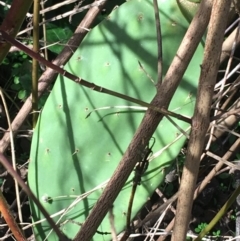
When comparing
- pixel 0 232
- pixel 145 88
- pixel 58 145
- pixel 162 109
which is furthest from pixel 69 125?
pixel 0 232

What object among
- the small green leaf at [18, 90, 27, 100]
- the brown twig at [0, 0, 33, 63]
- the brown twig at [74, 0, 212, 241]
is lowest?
the small green leaf at [18, 90, 27, 100]

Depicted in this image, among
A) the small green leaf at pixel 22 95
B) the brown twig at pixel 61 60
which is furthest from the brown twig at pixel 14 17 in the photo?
the small green leaf at pixel 22 95

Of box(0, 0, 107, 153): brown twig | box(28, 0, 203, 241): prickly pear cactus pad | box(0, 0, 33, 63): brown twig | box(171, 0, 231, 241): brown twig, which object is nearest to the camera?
box(171, 0, 231, 241): brown twig

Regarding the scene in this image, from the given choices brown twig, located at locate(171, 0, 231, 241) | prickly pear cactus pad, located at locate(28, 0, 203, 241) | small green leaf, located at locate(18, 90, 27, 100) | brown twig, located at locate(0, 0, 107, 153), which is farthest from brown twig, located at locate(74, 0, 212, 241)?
small green leaf, located at locate(18, 90, 27, 100)

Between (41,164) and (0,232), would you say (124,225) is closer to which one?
(41,164)

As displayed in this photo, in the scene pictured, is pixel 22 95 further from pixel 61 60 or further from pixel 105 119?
pixel 105 119

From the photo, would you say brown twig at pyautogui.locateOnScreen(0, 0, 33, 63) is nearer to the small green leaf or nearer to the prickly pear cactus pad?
the prickly pear cactus pad

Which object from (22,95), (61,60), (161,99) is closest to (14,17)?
(161,99)

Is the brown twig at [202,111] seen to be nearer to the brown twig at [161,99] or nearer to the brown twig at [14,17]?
the brown twig at [161,99]

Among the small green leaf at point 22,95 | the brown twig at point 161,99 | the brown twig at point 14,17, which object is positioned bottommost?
the small green leaf at point 22,95
